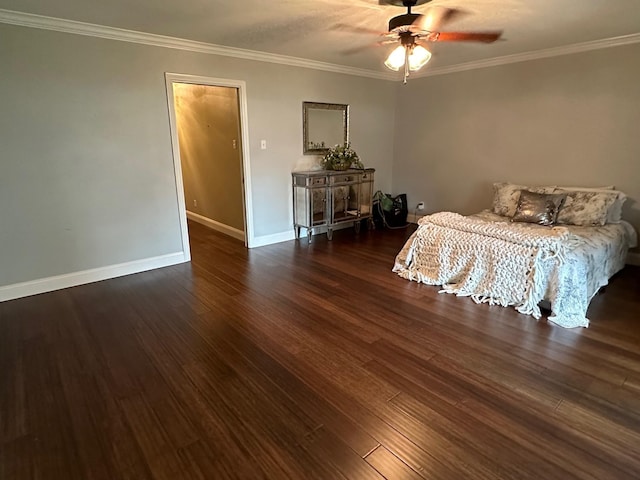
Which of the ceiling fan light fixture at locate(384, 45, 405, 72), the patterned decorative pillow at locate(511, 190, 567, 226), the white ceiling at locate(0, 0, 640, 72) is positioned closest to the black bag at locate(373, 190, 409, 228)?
the patterned decorative pillow at locate(511, 190, 567, 226)

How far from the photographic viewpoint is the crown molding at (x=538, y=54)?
12.6ft

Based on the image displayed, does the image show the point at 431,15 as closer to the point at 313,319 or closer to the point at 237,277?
the point at 313,319

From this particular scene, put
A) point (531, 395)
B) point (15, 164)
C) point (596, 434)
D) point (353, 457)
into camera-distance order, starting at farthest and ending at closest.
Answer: point (15, 164) < point (531, 395) < point (596, 434) < point (353, 457)

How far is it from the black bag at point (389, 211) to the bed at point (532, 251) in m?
1.67

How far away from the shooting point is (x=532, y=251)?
300 centimetres

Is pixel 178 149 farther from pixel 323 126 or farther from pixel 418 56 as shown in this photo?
pixel 418 56

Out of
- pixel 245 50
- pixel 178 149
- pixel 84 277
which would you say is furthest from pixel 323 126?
pixel 84 277

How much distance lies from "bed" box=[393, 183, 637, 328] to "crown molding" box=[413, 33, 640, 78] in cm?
152

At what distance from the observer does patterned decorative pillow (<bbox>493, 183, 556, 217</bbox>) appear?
4352 millimetres

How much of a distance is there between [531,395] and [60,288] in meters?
4.00

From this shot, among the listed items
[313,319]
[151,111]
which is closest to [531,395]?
[313,319]

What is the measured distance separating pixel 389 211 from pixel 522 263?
292cm

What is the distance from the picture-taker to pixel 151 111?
382cm

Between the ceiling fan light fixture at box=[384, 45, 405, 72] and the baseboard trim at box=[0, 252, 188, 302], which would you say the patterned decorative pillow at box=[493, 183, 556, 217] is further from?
the baseboard trim at box=[0, 252, 188, 302]
